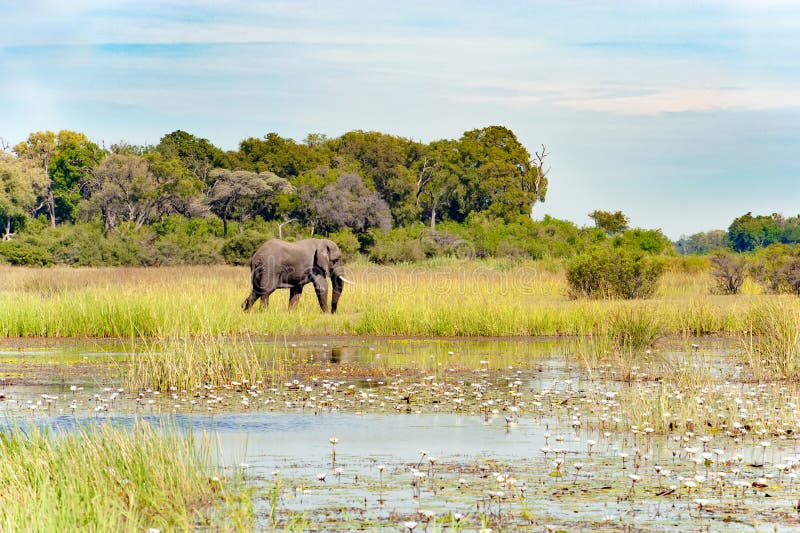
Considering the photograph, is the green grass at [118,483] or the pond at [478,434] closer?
the green grass at [118,483]

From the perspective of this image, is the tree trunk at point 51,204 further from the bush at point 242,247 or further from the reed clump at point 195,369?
the reed clump at point 195,369

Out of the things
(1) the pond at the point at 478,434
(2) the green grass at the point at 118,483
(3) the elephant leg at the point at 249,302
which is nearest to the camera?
(2) the green grass at the point at 118,483

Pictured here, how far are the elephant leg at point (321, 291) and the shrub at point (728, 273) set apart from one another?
40.4 ft

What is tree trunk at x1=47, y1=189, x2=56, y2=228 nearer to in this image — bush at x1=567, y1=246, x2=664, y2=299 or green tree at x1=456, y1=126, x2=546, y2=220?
green tree at x1=456, y1=126, x2=546, y2=220

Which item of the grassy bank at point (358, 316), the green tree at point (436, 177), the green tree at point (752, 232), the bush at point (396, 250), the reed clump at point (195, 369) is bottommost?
the reed clump at point (195, 369)

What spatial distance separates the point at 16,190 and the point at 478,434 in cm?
6875

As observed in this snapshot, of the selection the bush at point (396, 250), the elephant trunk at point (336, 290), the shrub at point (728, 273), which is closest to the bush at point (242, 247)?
the bush at point (396, 250)

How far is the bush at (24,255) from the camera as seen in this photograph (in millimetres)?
49531

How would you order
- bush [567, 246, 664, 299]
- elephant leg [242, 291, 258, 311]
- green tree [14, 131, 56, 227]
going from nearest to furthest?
1. elephant leg [242, 291, 258, 311]
2. bush [567, 246, 664, 299]
3. green tree [14, 131, 56, 227]

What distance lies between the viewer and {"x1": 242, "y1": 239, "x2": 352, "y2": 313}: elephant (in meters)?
24.5

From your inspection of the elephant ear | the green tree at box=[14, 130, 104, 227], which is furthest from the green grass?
the green tree at box=[14, 130, 104, 227]

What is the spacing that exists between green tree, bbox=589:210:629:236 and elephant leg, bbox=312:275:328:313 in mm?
41290

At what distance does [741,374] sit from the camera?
15086 mm

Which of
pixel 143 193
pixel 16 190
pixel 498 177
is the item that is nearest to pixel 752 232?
pixel 498 177
